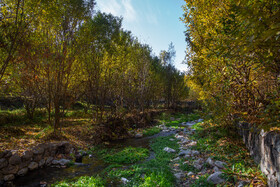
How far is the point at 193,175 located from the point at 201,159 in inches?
47.9

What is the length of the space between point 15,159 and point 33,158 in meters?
0.72

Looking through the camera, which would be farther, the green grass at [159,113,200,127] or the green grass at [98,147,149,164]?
the green grass at [159,113,200,127]

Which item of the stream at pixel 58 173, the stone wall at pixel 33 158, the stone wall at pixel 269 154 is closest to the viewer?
the stone wall at pixel 269 154

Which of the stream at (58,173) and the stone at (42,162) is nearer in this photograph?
the stream at (58,173)

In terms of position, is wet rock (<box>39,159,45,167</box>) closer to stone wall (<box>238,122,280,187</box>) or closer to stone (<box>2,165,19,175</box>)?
stone (<box>2,165,19,175</box>)

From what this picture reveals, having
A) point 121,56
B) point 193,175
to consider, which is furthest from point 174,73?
point 193,175

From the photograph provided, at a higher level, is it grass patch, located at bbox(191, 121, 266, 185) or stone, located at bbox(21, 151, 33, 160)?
grass patch, located at bbox(191, 121, 266, 185)

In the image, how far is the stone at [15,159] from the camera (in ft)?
19.2

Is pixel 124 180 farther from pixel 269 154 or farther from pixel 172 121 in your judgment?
pixel 172 121

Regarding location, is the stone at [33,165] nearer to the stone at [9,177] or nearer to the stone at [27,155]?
the stone at [27,155]

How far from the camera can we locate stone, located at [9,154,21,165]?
5.85m

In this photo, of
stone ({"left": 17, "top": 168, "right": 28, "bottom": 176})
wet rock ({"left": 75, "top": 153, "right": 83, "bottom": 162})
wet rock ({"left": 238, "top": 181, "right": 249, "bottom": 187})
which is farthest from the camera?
wet rock ({"left": 75, "top": 153, "right": 83, "bottom": 162})

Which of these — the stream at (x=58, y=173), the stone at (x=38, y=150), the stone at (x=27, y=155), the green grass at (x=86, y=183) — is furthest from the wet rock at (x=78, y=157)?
the green grass at (x=86, y=183)

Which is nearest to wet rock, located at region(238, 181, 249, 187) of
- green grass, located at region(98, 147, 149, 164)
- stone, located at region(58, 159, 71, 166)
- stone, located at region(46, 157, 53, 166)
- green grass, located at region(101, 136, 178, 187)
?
green grass, located at region(101, 136, 178, 187)
